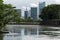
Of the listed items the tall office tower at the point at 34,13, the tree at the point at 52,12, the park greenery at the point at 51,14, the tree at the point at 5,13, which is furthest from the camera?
the tall office tower at the point at 34,13

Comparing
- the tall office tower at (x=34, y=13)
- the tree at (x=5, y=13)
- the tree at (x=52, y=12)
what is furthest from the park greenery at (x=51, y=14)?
the tree at (x=5, y=13)

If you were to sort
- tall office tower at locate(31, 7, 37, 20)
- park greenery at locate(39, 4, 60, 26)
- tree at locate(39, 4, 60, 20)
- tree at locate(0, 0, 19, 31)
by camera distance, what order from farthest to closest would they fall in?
1. tall office tower at locate(31, 7, 37, 20)
2. tree at locate(39, 4, 60, 20)
3. park greenery at locate(39, 4, 60, 26)
4. tree at locate(0, 0, 19, 31)

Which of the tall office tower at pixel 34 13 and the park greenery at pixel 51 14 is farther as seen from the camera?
the tall office tower at pixel 34 13

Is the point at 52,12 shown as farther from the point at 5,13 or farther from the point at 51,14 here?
the point at 5,13

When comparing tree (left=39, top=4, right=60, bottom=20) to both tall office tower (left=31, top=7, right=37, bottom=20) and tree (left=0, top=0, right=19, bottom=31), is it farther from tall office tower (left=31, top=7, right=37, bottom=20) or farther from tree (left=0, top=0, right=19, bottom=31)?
tree (left=0, top=0, right=19, bottom=31)

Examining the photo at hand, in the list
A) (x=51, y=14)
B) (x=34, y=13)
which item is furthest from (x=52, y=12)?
(x=34, y=13)

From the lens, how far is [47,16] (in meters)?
85.3

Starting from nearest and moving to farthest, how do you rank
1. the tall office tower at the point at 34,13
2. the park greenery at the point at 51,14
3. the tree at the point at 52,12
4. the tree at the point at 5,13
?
the tree at the point at 5,13 < the park greenery at the point at 51,14 < the tree at the point at 52,12 < the tall office tower at the point at 34,13

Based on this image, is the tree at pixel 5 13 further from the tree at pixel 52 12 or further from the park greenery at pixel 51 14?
the tree at pixel 52 12

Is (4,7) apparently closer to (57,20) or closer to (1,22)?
(1,22)

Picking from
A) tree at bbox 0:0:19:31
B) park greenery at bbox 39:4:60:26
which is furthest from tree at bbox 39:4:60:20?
tree at bbox 0:0:19:31

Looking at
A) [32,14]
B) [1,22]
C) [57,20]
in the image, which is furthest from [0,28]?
[32,14]

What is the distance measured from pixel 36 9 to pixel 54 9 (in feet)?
111

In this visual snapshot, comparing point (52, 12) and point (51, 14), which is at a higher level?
point (52, 12)
